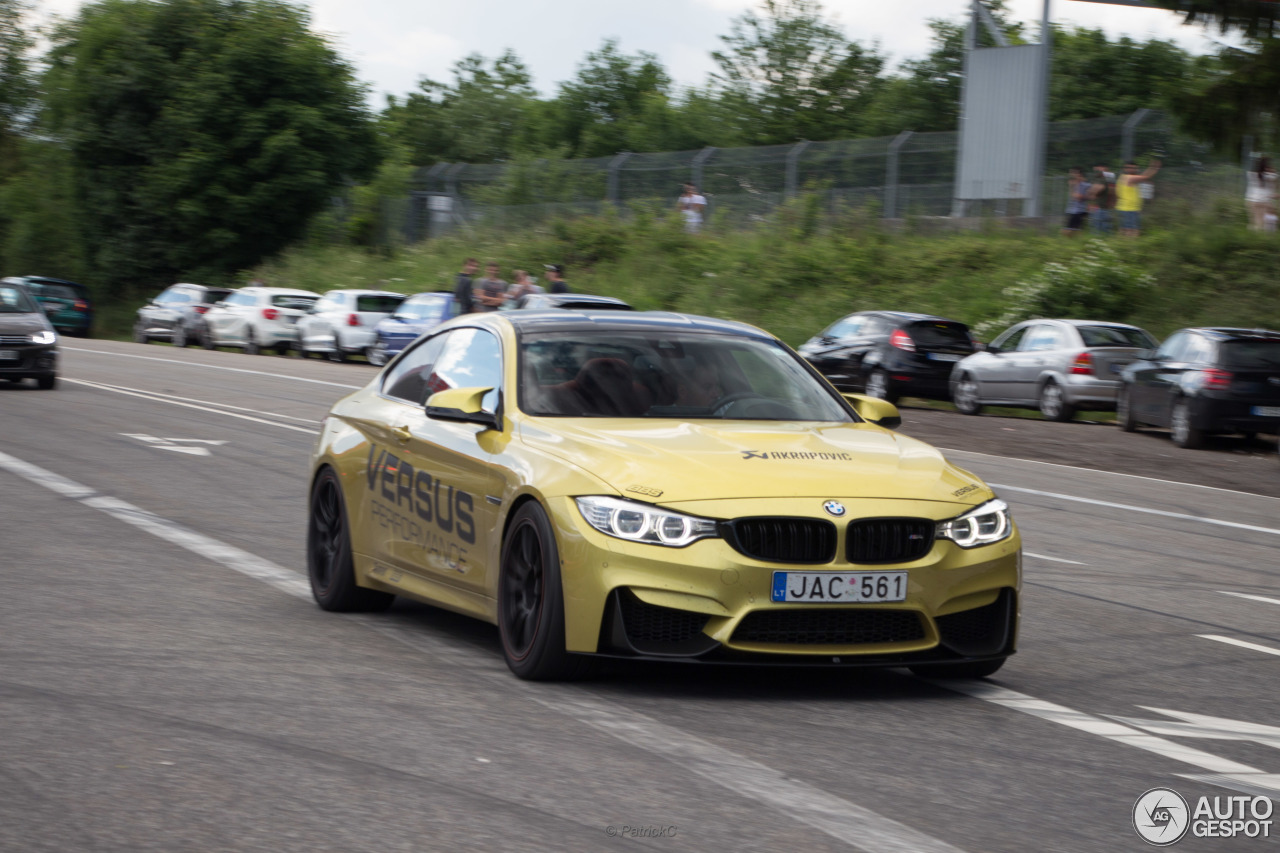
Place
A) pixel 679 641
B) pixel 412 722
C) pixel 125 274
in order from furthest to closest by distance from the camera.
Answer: pixel 125 274, pixel 679 641, pixel 412 722

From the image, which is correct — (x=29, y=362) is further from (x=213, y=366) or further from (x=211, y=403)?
(x=213, y=366)

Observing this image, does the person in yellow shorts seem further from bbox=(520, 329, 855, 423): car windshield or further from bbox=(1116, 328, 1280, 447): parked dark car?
bbox=(520, 329, 855, 423): car windshield

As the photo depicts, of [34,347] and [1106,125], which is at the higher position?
[1106,125]

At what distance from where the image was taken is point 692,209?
4175cm

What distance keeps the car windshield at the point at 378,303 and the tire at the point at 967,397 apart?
15243mm

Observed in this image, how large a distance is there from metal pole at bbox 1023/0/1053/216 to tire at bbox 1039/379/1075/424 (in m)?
11.2

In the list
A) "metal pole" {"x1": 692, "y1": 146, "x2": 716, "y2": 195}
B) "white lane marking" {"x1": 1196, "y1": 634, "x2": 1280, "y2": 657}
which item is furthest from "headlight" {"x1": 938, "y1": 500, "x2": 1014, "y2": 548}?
"metal pole" {"x1": 692, "y1": 146, "x2": 716, "y2": 195}

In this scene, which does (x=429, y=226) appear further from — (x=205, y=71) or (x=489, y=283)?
(x=489, y=283)

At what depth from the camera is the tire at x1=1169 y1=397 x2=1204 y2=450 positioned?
66.7 ft

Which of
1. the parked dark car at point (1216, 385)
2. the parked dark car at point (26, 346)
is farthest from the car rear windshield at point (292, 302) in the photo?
the parked dark car at point (1216, 385)

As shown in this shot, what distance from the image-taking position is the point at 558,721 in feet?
18.3

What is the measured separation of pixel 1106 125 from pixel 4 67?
5887cm

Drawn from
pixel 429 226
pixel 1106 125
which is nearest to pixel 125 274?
pixel 429 226

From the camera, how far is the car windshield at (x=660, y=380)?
6887 millimetres
